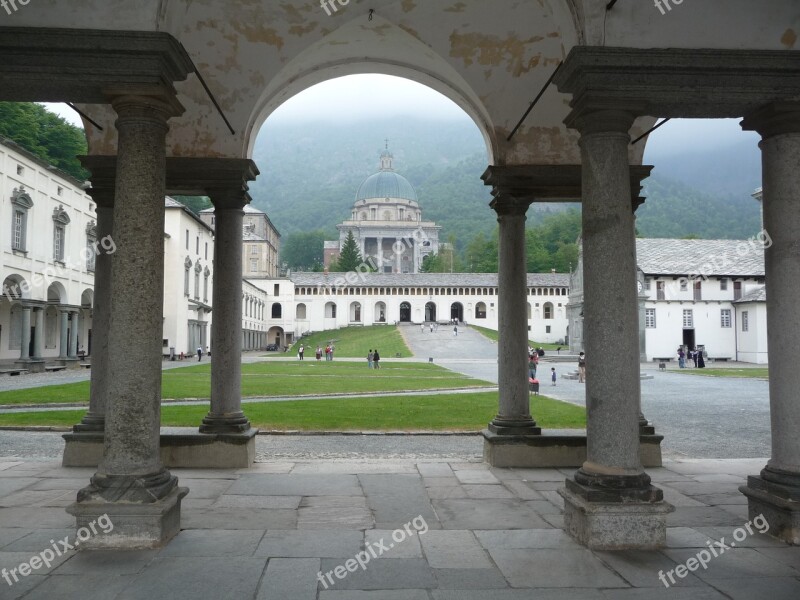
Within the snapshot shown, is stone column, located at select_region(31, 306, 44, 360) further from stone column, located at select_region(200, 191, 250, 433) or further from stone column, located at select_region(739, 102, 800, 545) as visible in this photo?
stone column, located at select_region(739, 102, 800, 545)

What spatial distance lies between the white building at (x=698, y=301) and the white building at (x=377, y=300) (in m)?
29.8

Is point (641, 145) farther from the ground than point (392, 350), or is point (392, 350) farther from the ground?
point (641, 145)

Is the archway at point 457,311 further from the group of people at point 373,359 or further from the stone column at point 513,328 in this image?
the stone column at point 513,328

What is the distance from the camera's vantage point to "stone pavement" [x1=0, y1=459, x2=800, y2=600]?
178 inches

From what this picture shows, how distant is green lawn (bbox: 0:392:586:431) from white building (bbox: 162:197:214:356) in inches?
1040

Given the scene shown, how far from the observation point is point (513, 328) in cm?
933

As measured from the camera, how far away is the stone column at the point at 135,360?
538cm

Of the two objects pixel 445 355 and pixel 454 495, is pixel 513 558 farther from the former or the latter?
pixel 445 355

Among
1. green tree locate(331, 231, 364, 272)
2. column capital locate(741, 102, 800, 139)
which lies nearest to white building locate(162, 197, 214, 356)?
column capital locate(741, 102, 800, 139)

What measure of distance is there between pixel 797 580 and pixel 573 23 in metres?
4.96

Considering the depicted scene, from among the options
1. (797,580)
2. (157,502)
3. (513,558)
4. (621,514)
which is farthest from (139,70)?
(797,580)

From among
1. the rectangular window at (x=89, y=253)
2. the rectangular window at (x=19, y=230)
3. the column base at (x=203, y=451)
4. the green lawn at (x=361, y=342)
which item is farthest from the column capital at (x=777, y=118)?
the green lawn at (x=361, y=342)

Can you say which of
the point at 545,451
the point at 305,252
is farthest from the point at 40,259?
the point at 305,252

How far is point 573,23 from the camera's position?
19.6 ft
